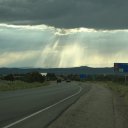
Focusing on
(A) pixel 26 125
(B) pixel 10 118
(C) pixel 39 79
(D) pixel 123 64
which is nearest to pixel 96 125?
(A) pixel 26 125

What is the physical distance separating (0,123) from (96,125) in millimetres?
3405

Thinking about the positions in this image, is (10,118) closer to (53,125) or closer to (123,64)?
(53,125)

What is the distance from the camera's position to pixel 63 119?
778 inches

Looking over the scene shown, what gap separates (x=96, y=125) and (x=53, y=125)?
153 cm

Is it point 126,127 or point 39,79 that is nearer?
point 126,127

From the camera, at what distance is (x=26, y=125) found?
55.2 ft

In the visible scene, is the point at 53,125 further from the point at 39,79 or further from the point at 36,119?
the point at 39,79

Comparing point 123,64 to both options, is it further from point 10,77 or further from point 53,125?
point 10,77

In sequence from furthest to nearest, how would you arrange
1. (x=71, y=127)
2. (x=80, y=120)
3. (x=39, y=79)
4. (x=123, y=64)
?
(x=39, y=79) < (x=123, y=64) < (x=80, y=120) < (x=71, y=127)

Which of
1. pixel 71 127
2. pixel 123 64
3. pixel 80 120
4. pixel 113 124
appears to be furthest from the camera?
pixel 123 64

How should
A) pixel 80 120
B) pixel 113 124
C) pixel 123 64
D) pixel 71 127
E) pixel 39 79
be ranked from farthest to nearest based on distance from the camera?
pixel 39 79 < pixel 123 64 < pixel 80 120 < pixel 113 124 < pixel 71 127

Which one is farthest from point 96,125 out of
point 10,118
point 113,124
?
point 10,118

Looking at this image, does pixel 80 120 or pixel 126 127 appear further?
pixel 80 120

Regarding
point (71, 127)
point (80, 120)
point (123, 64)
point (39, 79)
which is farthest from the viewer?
point (39, 79)
